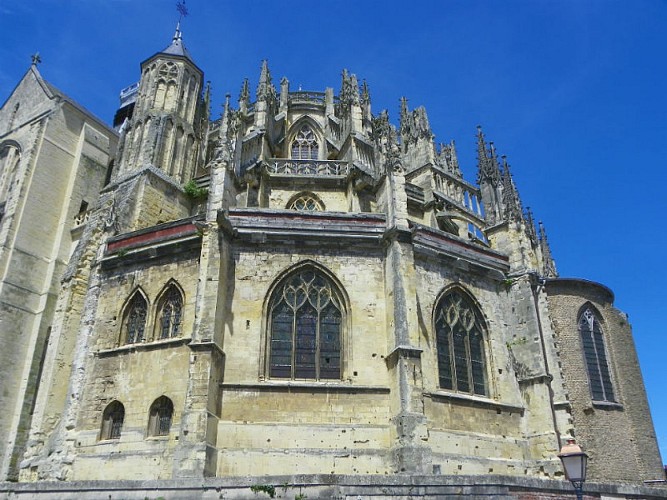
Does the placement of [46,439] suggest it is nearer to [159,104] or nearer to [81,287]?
[81,287]

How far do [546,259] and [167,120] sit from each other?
2202cm

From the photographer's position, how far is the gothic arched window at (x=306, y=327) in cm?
1447

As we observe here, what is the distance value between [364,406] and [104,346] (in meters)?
7.90

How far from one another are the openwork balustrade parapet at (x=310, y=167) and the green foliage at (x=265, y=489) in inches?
609

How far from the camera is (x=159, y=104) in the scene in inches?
955

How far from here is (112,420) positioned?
14.9 meters

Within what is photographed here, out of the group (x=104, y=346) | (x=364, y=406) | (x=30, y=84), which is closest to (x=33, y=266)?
(x=104, y=346)

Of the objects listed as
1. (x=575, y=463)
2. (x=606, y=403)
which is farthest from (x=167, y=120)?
(x=575, y=463)

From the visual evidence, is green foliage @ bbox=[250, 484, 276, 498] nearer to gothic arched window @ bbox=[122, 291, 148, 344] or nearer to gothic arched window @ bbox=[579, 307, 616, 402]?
gothic arched window @ bbox=[122, 291, 148, 344]

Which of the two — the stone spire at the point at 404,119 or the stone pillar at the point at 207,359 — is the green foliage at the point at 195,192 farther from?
the stone spire at the point at 404,119

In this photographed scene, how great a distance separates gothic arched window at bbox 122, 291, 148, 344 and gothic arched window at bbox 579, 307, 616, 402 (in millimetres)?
14314

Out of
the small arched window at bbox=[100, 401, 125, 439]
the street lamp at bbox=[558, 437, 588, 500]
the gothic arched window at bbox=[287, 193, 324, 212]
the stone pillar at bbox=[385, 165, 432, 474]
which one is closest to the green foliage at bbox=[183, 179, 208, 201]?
the gothic arched window at bbox=[287, 193, 324, 212]

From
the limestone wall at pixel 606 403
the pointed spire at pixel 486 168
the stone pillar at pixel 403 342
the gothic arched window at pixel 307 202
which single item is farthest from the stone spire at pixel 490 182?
the gothic arched window at pixel 307 202

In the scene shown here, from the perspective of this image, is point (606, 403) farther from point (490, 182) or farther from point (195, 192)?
point (195, 192)
